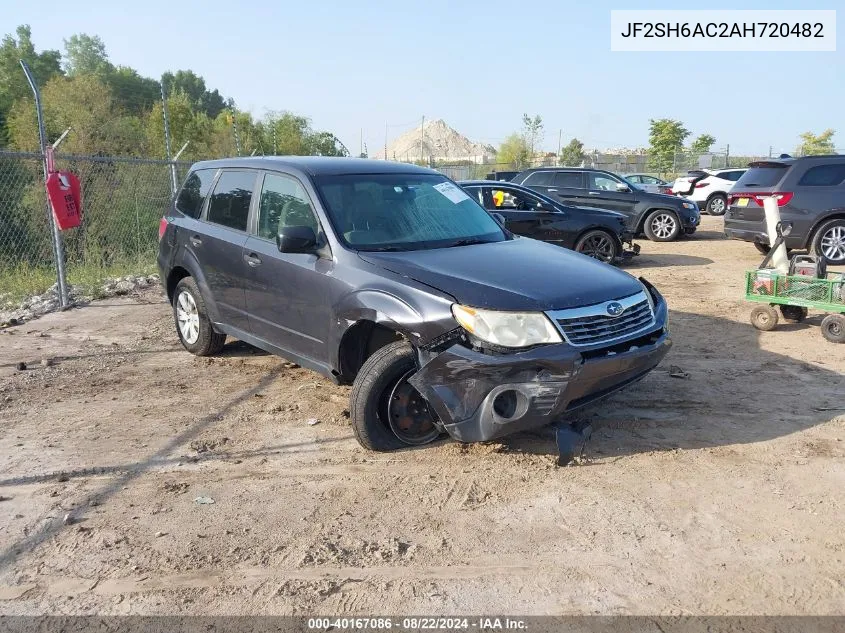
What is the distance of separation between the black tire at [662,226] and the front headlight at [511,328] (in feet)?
42.0

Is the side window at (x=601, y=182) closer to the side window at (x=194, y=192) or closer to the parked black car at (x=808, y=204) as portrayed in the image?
the parked black car at (x=808, y=204)

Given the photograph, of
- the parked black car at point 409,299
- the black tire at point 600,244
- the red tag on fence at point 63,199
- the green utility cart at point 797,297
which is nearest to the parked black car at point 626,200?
the black tire at point 600,244

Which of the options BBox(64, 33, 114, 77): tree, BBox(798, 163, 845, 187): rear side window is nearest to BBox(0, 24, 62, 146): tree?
BBox(64, 33, 114, 77): tree

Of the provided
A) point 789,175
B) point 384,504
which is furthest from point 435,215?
point 789,175

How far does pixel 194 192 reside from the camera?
643cm

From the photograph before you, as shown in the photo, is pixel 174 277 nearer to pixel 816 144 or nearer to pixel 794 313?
pixel 794 313

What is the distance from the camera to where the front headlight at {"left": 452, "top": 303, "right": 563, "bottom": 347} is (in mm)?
3898

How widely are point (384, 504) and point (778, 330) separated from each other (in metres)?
5.43

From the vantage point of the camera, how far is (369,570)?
3.17m

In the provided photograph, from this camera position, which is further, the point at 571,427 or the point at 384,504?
the point at 571,427

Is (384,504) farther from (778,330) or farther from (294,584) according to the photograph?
(778,330)

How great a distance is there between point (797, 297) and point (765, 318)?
39 centimetres

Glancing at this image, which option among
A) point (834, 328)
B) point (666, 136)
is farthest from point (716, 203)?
point (666, 136)

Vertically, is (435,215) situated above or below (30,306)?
above
